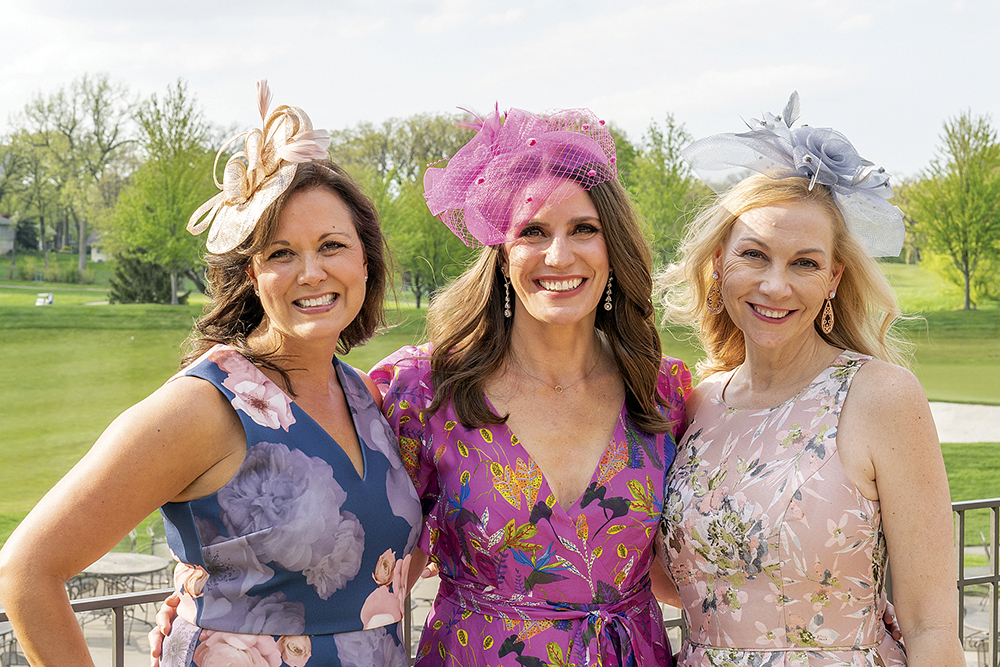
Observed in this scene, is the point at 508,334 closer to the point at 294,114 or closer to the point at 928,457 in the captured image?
the point at 294,114

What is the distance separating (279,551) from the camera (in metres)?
1.80

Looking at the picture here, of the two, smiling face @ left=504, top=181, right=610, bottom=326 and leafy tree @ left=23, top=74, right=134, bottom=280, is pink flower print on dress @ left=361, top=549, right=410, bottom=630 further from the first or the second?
leafy tree @ left=23, top=74, right=134, bottom=280

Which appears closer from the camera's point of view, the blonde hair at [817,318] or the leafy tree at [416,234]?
the blonde hair at [817,318]

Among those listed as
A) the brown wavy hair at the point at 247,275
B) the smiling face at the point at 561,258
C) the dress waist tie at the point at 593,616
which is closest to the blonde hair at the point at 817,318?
the smiling face at the point at 561,258

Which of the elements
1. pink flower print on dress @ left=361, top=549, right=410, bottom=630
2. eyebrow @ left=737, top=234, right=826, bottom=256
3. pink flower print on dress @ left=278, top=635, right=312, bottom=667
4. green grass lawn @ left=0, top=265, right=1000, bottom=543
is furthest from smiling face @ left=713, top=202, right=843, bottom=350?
green grass lawn @ left=0, top=265, right=1000, bottom=543

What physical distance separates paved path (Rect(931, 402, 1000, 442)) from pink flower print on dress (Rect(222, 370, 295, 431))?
24.0 meters

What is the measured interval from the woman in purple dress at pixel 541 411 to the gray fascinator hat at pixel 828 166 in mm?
364

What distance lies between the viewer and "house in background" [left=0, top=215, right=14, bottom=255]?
96.9 feet

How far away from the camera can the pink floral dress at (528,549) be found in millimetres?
2176

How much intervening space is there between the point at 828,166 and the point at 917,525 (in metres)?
0.96

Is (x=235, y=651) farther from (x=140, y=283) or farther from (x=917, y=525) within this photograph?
(x=140, y=283)

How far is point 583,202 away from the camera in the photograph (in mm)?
2350

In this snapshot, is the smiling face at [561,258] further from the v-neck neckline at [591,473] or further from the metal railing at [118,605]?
the metal railing at [118,605]

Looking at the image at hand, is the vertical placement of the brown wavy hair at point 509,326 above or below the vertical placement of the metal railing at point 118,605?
above
